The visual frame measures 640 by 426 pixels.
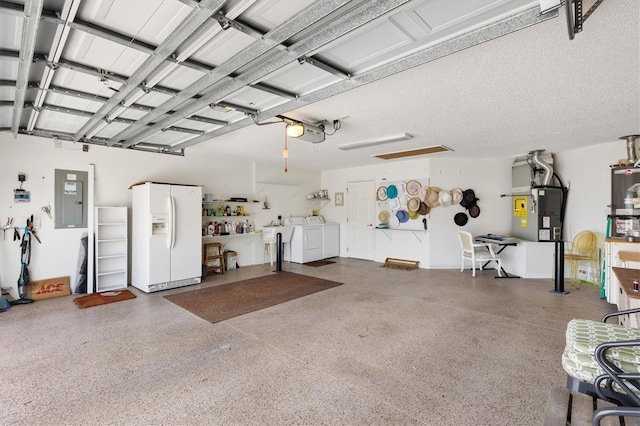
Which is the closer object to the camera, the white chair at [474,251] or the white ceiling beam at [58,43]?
the white ceiling beam at [58,43]

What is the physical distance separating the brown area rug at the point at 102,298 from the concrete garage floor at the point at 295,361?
168 mm

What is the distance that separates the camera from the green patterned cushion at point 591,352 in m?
1.45

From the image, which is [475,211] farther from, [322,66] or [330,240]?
[322,66]

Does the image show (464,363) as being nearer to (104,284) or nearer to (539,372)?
(539,372)

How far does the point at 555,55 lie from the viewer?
7.53 ft

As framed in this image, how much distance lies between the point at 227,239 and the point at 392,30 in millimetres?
5727

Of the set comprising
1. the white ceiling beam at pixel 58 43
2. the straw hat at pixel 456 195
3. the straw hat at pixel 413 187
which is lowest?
the straw hat at pixel 456 195

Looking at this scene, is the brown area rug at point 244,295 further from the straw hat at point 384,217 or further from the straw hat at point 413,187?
the straw hat at point 413,187

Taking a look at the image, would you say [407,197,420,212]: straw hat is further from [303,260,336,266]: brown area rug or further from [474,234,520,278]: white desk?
[303,260,336,266]: brown area rug

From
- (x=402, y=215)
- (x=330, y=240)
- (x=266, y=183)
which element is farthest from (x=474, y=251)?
(x=266, y=183)

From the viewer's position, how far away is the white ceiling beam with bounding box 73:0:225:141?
1.69 meters

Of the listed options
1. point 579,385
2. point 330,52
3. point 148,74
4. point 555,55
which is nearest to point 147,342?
point 148,74

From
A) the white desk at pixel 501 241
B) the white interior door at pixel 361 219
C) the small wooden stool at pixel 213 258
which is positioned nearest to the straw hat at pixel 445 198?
the white desk at pixel 501 241

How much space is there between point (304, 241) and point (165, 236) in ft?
11.4
